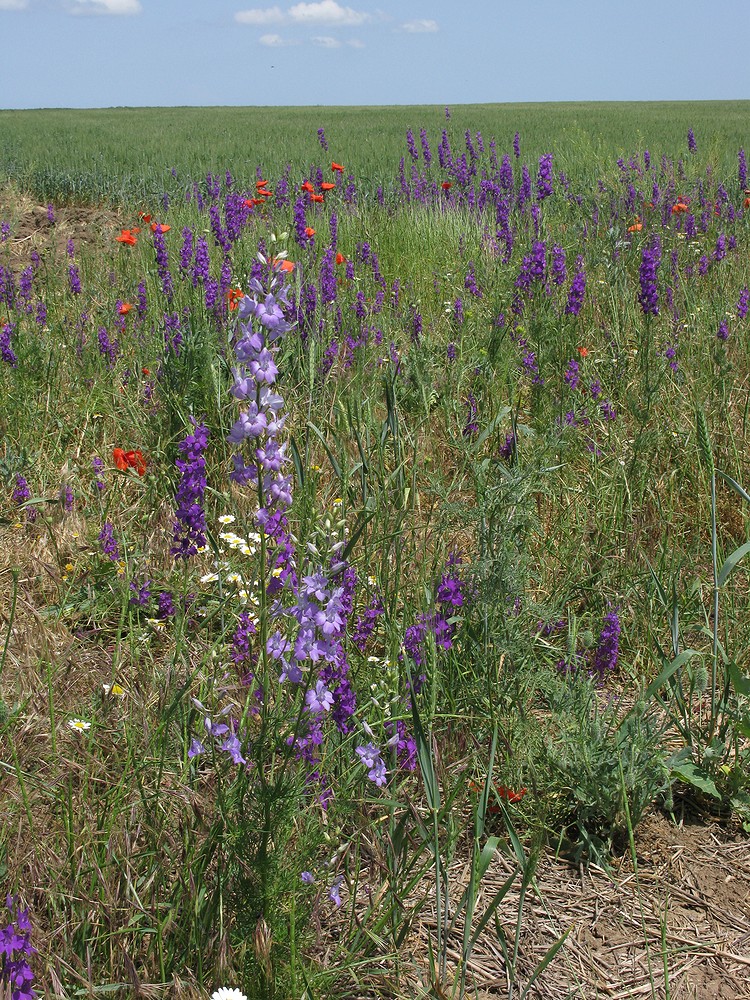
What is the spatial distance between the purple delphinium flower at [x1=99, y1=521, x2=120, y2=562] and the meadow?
0.04ft

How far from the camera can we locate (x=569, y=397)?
3.26m

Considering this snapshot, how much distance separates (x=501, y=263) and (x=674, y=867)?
10.5ft

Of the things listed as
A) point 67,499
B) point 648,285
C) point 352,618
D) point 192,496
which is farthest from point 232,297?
point 192,496

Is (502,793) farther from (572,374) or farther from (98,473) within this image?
(572,374)

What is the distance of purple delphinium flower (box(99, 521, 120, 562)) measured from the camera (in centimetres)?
251

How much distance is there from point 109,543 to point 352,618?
0.88 m

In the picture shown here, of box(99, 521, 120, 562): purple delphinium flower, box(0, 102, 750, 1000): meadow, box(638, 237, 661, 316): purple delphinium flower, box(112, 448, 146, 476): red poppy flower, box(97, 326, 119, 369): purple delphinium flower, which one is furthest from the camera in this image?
box(97, 326, 119, 369): purple delphinium flower

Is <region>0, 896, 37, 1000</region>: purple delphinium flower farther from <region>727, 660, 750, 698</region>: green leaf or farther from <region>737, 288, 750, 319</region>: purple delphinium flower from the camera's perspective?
<region>737, 288, 750, 319</region>: purple delphinium flower

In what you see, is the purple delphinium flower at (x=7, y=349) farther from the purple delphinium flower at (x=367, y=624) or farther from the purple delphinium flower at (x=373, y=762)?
the purple delphinium flower at (x=373, y=762)

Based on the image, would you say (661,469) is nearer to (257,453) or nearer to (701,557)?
(701,557)

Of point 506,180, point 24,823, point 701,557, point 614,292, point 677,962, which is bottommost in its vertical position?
point 677,962

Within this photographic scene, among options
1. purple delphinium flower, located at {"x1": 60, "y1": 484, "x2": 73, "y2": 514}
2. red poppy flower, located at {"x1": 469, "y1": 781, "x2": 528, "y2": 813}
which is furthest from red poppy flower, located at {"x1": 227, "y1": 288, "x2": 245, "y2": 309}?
red poppy flower, located at {"x1": 469, "y1": 781, "x2": 528, "y2": 813}

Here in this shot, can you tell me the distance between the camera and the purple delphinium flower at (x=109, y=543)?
8.23 ft

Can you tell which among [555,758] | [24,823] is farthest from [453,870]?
[24,823]
